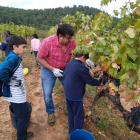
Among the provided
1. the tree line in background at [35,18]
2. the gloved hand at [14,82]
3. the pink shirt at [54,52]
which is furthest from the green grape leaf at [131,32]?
the tree line in background at [35,18]

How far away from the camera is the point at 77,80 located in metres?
1.91

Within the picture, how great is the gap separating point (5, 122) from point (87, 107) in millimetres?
1764

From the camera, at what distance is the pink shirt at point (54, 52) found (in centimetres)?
239

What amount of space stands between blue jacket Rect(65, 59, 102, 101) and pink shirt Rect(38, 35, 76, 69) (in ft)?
1.93

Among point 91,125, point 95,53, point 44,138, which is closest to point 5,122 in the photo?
point 44,138

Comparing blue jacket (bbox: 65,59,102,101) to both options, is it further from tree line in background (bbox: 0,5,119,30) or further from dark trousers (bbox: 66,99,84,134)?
tree line in background (bbox: 0,5,119,30)

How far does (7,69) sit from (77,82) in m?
0.92

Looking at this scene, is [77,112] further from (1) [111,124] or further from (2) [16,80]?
(1) [111,124]

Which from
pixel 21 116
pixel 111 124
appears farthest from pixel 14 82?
pixel 111 124

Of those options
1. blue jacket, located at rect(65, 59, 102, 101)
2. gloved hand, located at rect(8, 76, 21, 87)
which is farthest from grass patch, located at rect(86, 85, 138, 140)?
gloved hand, located at rect(8, 76, 21, 87)

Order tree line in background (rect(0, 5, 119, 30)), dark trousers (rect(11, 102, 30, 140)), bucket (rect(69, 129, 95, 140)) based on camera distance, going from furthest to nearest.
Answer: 1. tree line in background (rect(0, 5, 119, 30))
2. dark trousers (rect(11, 102, 30, 140))
3. bucket (rect(69, 129, 95, 140))

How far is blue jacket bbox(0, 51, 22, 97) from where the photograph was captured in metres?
1.70

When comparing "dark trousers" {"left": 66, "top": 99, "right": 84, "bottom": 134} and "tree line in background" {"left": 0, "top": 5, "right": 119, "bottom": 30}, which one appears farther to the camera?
"tree line in background" {"left": 0, "top": 5, "right": 119, "bottom": 30}

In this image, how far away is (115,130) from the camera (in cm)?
257
